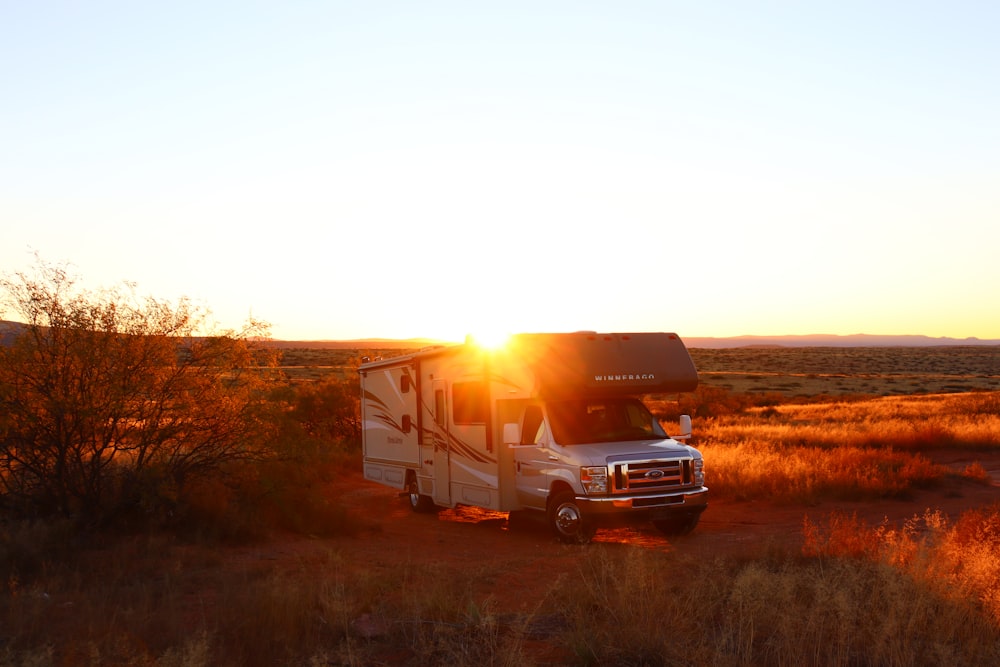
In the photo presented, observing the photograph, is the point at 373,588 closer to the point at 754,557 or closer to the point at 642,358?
the point at 754,557

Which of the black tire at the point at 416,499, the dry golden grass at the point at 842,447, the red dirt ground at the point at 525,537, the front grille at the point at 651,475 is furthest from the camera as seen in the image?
the black tire at the point at 416,499

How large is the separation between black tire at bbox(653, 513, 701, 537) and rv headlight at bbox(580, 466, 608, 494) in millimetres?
1560

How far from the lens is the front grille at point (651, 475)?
1254 centimetres

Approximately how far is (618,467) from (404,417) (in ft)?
20.3

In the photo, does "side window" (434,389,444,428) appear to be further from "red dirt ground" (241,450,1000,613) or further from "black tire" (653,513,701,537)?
"black tire" (653,513,701,537)

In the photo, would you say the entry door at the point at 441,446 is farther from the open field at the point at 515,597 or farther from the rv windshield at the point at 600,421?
the rv windshield at the point at 600,421

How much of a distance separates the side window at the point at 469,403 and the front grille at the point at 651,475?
9.34ft

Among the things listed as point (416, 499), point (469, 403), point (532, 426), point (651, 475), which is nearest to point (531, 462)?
point (532, 426)

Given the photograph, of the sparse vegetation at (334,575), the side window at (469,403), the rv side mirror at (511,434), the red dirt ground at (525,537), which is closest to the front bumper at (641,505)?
the red dirt ground at (525,537)

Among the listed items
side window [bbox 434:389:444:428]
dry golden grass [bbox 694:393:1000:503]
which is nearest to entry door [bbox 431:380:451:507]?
side window [bbox 434:389:444:428]

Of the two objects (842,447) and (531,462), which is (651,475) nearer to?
(531,462)

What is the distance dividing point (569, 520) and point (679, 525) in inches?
81.8

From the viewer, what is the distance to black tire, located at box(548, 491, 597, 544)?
12648 millimetres

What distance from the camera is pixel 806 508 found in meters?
16.1
